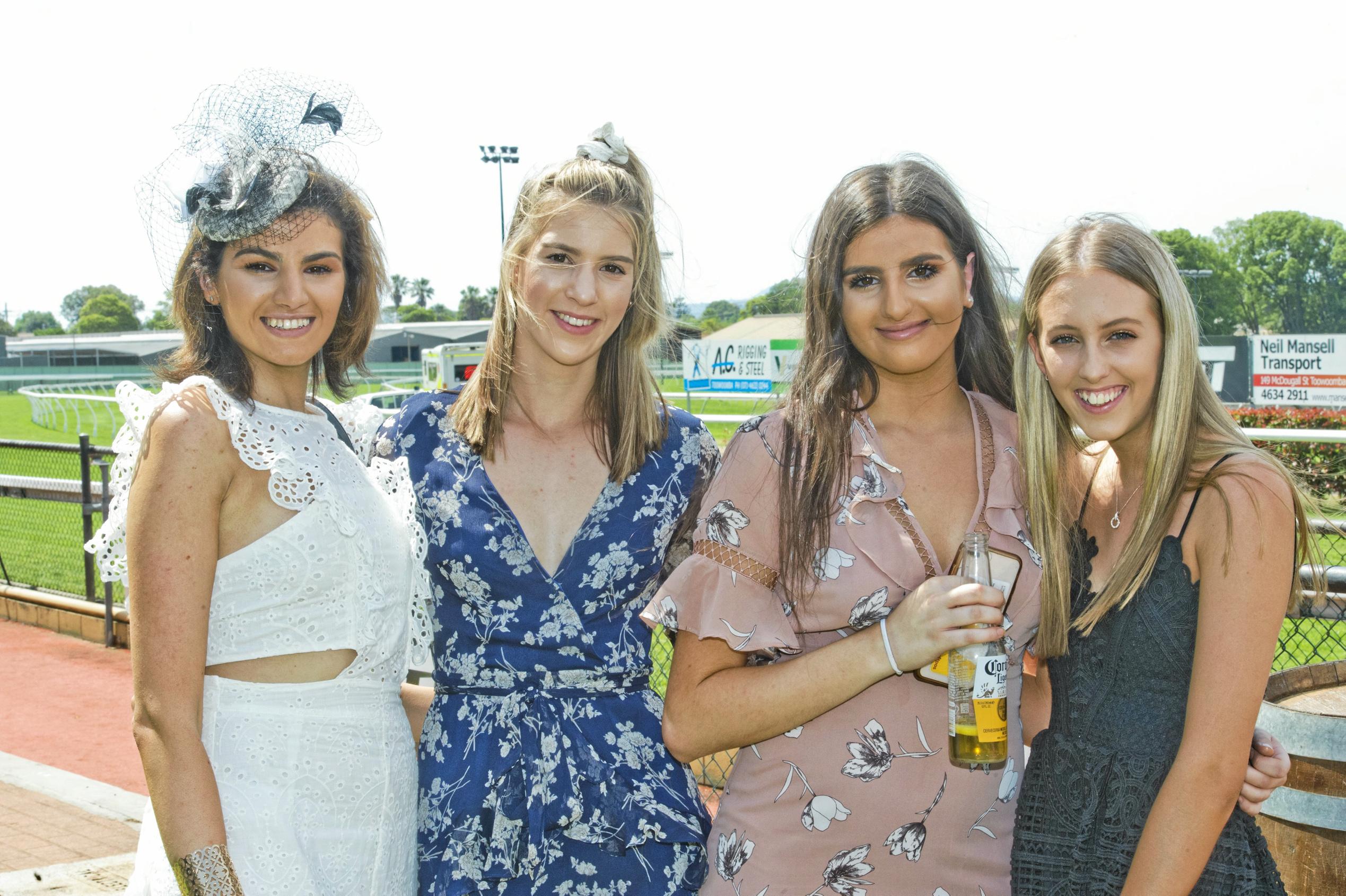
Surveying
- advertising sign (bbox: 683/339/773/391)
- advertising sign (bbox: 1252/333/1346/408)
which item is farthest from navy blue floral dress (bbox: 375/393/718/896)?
advertising sign (bbox: 683/339/773/391)

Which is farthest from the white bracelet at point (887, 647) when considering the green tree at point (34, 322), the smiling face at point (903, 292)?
the green tree at point (34, 322)

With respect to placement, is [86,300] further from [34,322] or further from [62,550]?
[62,550]

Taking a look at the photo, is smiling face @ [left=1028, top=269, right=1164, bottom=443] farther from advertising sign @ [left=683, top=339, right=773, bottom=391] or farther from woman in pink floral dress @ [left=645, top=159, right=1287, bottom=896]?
advertising sign @ [left=683, top=339, right=773, bottom=391]

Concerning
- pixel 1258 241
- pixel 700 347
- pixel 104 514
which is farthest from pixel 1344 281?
pixel 104 514

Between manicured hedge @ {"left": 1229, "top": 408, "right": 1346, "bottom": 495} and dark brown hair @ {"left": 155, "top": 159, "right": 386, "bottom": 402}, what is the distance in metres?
8.51

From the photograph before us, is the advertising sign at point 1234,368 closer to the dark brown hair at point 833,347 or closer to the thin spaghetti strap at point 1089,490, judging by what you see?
the thin spaghetti strap at point 1089,490

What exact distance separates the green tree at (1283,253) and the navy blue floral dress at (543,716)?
74.5 metres

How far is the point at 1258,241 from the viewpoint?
7869cm

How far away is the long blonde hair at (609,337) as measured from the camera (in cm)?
256

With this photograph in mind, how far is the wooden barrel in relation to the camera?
110 inches

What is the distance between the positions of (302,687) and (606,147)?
142cm

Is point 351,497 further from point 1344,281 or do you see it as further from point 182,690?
point 1344,281

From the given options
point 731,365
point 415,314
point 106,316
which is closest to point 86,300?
point 106,316

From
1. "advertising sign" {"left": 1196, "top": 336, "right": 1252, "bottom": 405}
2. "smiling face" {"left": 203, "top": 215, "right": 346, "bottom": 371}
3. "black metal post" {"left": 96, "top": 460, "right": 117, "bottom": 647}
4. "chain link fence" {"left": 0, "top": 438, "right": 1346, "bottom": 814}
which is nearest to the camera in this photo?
"smiling face" {"left": 203, "top": 215, "right": 346, "bottom": 371}
